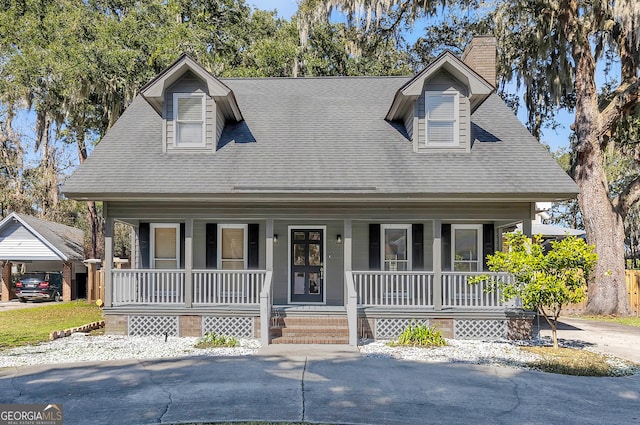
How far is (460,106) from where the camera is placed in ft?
42.0

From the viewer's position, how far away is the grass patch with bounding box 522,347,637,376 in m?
8.44

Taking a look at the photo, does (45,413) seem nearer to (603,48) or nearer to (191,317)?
(191,317)

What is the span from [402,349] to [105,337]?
6.59 metres

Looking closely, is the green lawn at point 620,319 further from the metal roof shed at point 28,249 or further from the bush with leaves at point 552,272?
the metal roof shed at point 28,249

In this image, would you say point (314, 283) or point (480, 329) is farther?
point (314, 283)

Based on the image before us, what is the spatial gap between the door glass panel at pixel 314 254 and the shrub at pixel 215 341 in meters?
3.28

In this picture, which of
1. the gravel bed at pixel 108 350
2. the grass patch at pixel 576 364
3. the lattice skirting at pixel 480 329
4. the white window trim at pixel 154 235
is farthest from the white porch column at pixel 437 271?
the white window trim at pixel 154 235

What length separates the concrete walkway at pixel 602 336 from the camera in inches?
412

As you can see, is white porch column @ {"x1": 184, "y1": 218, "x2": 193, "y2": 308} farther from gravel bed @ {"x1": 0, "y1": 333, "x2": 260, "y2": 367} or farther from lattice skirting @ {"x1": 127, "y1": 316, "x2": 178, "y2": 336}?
gravel bed @ {"x1": 0, "y1": 333, "x2": 260, "y2": 367}

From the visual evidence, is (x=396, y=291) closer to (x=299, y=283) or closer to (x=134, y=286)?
(x=299, y=283)

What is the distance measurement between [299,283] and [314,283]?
0.39 metres

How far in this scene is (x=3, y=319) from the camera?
15727 millimetres

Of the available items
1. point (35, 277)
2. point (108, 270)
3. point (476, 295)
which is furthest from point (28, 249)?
point (476, 295)

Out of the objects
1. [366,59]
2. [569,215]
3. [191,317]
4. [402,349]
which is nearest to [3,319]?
[191,317]
